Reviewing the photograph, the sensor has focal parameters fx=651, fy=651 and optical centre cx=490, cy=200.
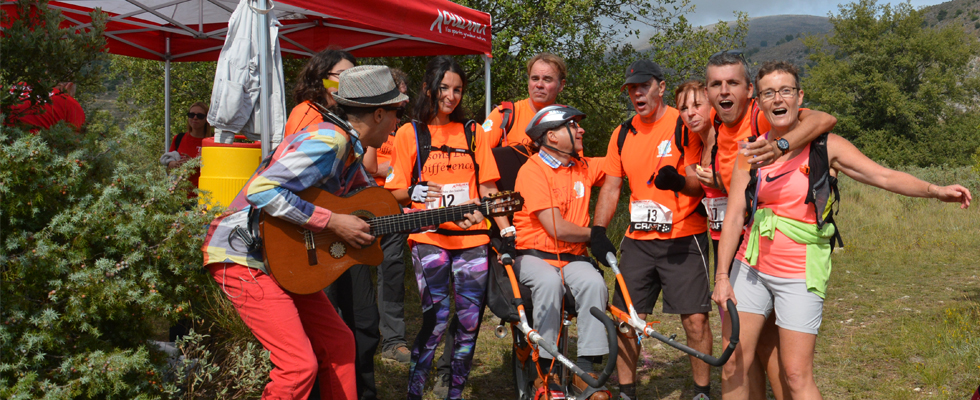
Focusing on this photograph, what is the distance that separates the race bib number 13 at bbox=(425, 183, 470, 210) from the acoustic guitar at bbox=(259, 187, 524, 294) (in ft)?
2.22

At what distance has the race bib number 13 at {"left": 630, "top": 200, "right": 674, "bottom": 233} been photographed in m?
4.02

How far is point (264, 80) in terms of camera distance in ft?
14.9

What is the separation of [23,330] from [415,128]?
2.33 metres

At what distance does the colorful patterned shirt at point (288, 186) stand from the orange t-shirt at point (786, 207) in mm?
2000

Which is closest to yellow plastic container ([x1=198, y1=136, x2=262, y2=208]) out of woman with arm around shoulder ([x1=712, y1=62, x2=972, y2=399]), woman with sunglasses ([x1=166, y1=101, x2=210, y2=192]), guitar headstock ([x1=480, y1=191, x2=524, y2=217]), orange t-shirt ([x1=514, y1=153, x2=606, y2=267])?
guitar headstock ([x1=480, y1=191, x2=524, y2=217])

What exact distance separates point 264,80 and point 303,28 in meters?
3.23

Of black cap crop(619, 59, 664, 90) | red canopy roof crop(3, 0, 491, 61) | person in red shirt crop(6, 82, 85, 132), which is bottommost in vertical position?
person in red shirt crop(6, 82, 85, 132)

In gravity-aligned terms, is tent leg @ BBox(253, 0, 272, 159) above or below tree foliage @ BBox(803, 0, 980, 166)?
below

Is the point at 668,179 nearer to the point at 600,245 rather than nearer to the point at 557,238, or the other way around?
the point at 600,245

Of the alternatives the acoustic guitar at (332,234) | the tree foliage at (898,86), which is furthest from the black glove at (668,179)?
the tree foliage at (898,86)

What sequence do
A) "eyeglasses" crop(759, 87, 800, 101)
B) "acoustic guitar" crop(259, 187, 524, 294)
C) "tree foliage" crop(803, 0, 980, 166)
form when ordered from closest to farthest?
"acoustic guitar" crop(259, 187, 524, 294) < "eyeglasses" crop(759, 87, 800, 101) < "tree foliage" crop(803, 0, 980, 166)

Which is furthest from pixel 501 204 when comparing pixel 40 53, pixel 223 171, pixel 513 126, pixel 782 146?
pixel 40 53

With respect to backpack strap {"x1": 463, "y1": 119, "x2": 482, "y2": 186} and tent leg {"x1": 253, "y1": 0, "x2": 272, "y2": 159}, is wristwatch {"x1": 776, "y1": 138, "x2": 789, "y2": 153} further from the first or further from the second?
tent leg {"x1": 253, "y1": 0, "x2": 272, "y2": 159}

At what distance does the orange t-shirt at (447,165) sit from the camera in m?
4.15
